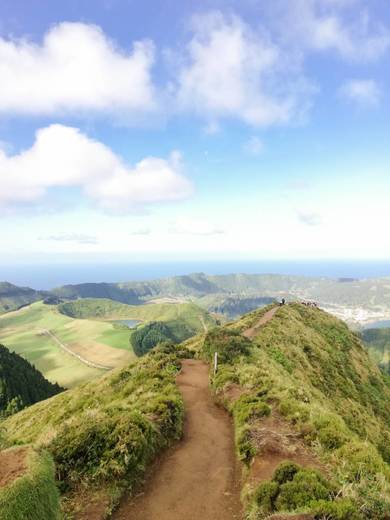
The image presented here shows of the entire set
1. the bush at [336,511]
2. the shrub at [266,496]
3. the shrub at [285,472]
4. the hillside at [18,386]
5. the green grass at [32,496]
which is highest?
the green grass at [32,496]

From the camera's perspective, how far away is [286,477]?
477 inches

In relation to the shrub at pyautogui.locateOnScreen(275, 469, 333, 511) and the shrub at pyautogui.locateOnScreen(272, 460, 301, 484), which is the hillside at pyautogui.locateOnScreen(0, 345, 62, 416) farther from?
the shrub at pyautogui.locateOnScreen(275, 469, 333, 511)

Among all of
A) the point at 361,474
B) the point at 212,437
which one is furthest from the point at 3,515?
the point at 212,437

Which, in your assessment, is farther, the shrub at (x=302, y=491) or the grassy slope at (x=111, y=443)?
the grassy slope at (x=111, y=443)

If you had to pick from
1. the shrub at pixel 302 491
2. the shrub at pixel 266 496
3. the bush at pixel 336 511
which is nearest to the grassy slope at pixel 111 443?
the shrub at pixel 266 496

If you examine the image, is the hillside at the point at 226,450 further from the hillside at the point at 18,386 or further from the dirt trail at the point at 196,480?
the hillside at the point at 18,386

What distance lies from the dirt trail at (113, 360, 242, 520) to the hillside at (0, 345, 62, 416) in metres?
75.6

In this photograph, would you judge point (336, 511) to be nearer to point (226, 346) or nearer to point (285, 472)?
point (285, 472)

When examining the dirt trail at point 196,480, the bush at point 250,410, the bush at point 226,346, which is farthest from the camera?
the bush at point 226,346

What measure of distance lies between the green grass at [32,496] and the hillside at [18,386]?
82.2 meters

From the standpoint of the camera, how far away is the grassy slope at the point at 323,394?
43.7ft

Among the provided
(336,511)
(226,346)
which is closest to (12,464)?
(336,511)

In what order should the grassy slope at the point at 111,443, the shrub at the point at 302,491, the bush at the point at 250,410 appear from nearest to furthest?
the shrub at the point at 302,491 → the grassy slope at the point at 111,443 → the bush at the point at 250,410

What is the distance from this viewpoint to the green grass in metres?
7.55
